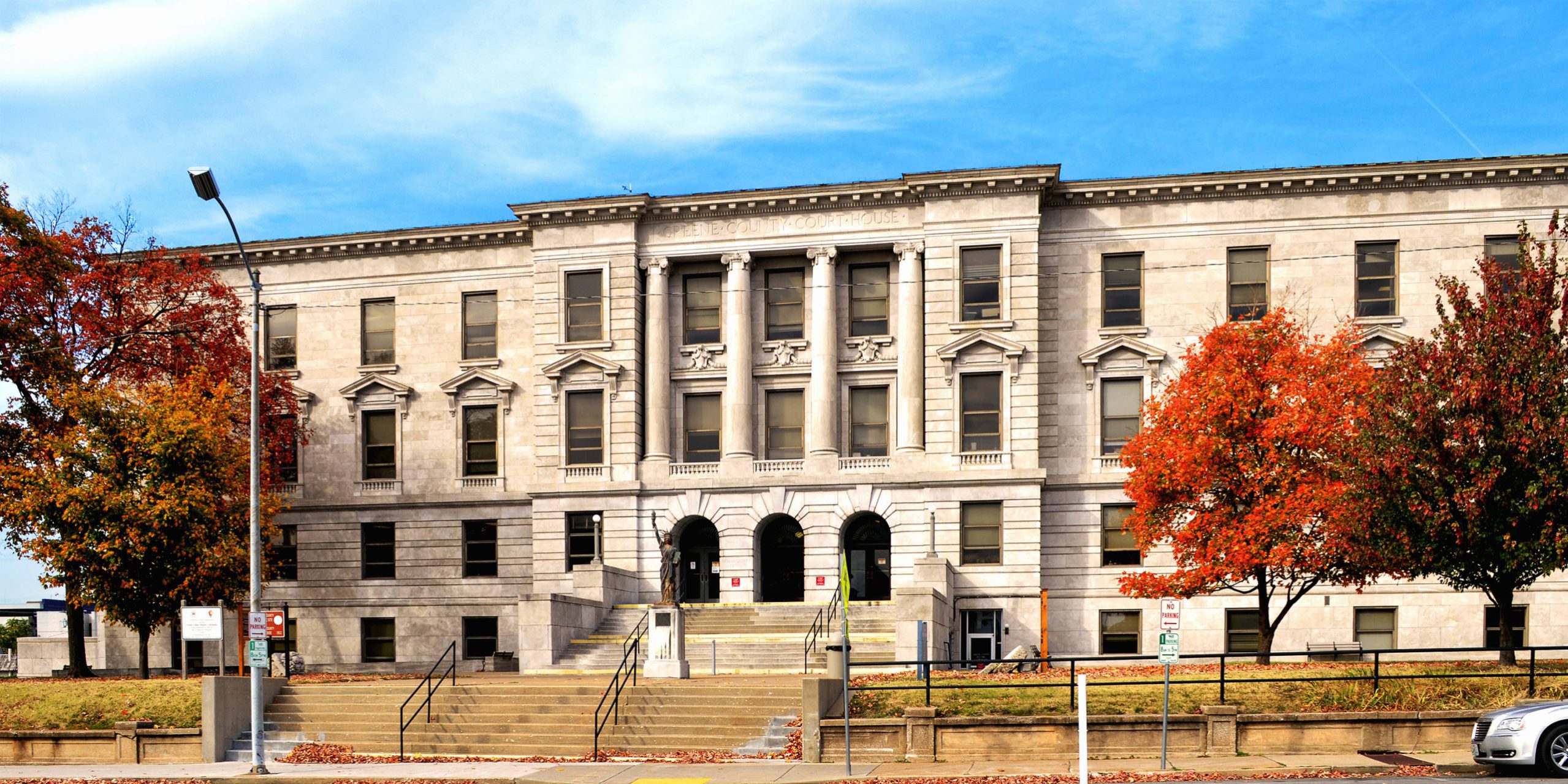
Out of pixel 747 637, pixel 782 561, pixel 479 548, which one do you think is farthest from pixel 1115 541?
pixel 479 548

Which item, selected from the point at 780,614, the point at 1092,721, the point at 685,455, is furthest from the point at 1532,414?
the point at 685,455

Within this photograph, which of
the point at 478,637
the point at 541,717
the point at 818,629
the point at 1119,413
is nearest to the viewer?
the point at 541,717

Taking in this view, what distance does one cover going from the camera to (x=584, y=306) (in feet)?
158

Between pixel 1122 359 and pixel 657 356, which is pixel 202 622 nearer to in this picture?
pixel 657 356

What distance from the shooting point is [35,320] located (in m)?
40.0

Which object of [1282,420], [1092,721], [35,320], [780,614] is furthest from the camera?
[780,614]

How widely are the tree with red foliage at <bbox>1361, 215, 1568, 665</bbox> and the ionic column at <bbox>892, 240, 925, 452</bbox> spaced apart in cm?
1867

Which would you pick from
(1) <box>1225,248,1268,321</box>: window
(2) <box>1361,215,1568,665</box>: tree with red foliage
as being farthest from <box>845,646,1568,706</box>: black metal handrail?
(1) <box>1225,248,1268,321</box>: window

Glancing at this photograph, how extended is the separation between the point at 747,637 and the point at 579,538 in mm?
9334

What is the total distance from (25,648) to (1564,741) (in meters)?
49.7

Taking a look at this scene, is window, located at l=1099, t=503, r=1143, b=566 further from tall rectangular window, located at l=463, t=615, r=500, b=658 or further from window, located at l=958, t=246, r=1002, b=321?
tall rectangular window, located at l=463, t=615, r=500, b=658

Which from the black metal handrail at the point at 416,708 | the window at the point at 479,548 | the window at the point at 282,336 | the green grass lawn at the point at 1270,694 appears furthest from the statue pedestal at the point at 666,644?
the window at the point at 282,336

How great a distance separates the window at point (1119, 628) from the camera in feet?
147

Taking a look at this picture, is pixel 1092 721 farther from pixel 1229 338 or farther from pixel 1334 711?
pixel 1229 338
